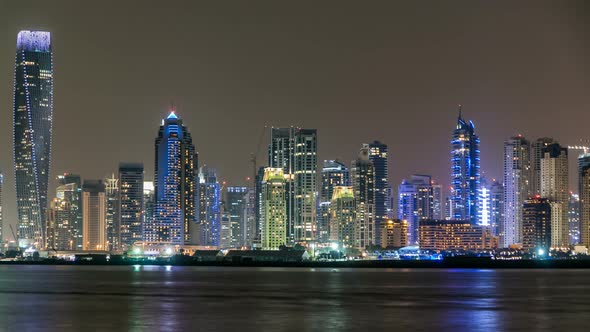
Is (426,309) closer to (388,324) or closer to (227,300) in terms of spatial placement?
(388,324)

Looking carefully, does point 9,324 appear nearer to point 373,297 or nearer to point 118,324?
point 118,324

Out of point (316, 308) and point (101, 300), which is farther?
point (101, 300)

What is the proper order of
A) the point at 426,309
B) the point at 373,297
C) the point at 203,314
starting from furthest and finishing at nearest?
the point at 373,297 < the point at 426,309 < the point at 203,314

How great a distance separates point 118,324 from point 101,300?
80.3ft

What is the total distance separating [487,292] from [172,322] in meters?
46.3

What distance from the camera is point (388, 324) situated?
179 feet

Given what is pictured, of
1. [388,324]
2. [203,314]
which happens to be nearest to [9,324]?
[203,314]

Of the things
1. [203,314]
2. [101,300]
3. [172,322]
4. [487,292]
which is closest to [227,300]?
[101,300]

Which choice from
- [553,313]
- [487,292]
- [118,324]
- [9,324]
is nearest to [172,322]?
[118,324]

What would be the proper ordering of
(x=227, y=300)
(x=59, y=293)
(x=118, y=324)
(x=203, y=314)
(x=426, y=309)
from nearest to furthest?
1. (x=118, y=324)
2. (x=203, y=314)
3. (x=426, y=309)
4. (x=227, y=300)
5. (x=59, y=293)

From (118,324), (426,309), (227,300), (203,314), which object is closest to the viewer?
(118,324)

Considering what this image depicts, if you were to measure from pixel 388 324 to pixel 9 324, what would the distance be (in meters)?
21.2

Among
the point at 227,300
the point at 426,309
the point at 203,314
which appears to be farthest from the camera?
the point at 227,300

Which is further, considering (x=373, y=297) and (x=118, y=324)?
(x=373, y=297)
